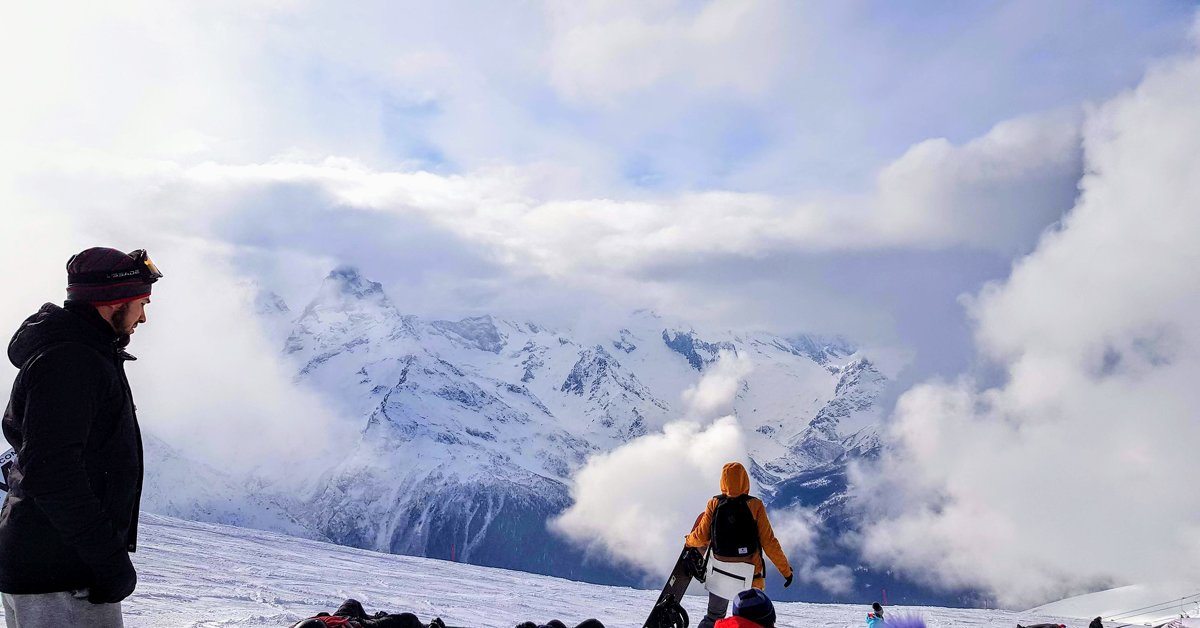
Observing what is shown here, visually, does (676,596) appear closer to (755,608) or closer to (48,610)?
Answer: (755,608)

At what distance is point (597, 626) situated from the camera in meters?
7.79

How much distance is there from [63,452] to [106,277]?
0.85m

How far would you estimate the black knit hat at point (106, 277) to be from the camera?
372cm

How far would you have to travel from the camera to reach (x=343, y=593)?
19.6m

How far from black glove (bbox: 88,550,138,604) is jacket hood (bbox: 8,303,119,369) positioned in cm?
94

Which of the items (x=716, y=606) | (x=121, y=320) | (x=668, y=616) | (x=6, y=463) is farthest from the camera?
(x=668, y=616)

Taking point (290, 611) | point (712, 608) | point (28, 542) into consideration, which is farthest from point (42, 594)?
point (290, 611)

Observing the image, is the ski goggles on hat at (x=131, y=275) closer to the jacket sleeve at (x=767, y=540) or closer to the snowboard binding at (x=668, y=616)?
the jacket sleeve at (x=767, y=540)

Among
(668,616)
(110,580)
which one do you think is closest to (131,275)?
(110,580)

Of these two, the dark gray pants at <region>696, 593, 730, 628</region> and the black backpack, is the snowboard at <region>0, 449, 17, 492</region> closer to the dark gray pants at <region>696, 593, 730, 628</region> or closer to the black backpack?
the black backpack

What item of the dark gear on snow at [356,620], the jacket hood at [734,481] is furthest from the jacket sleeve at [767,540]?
the dark gear on snow at [356,620]

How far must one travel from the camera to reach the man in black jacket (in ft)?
11.0

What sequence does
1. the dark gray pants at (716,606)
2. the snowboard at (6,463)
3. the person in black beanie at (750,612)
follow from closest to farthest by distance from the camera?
the snowboard at (6,463) → the person in black beanie at (750,612) → the dark gray pants at (716,606)

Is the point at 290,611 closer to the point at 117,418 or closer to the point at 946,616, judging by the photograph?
the point at 117,418
